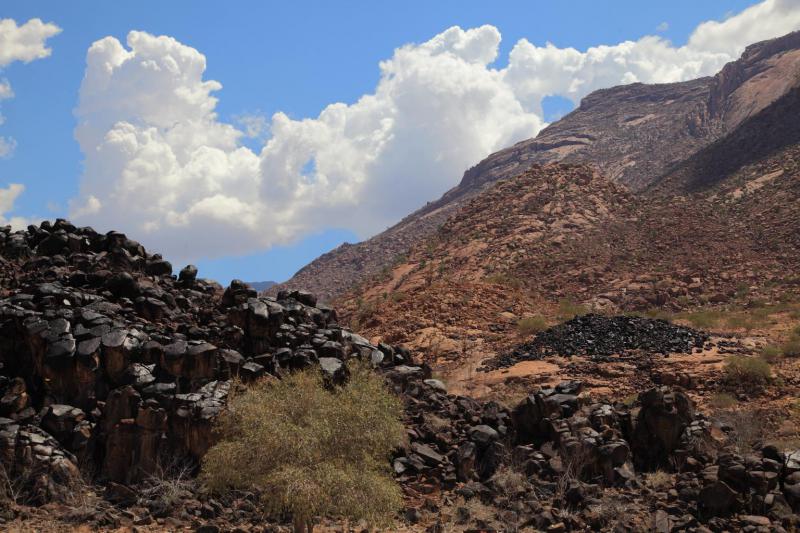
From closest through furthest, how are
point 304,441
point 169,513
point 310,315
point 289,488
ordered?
point 289,488, point 304,441, point 169,513, point 310,315

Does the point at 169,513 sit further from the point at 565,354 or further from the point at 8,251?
the point at 565,354

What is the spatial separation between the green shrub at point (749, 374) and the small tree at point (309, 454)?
1562 cm

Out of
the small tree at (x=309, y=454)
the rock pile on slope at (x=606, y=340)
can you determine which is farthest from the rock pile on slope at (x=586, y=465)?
the rock pile on slope at (x=606, y=340)

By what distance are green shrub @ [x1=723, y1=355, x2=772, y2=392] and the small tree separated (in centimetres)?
1562

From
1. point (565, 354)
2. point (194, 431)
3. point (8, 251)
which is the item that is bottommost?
point (565, 354)

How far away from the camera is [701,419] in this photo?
22.1 meters

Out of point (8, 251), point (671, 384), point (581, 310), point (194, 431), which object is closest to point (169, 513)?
point (194, 431)

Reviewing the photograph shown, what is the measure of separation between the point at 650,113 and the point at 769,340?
368 ft

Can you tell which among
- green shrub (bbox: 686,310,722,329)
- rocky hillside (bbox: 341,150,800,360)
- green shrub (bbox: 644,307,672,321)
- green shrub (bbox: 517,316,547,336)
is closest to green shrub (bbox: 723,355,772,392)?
green shrub (bbox: 686,310,722,329)

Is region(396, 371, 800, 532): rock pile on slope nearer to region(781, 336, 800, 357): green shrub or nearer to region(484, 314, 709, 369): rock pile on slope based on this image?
region(484, 314, 709, 369): rock pile on slope

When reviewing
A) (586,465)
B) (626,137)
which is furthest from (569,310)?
(626,137)

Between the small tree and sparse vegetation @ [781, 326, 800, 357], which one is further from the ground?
the small tree

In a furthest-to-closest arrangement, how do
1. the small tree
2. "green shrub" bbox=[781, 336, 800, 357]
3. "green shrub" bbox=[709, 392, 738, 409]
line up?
1. "green shrub" bbox=[781, 336, 800, 357]
2. "green shrub" bbox=[709, 392, 738, 409]
3. the small tree

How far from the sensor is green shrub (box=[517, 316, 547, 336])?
39734 millimetres
